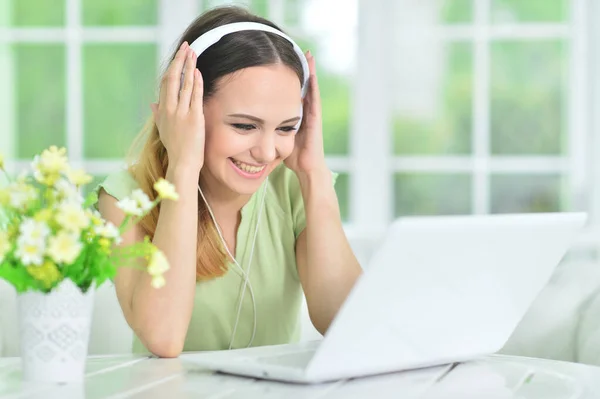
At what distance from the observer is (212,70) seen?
189 centimetres

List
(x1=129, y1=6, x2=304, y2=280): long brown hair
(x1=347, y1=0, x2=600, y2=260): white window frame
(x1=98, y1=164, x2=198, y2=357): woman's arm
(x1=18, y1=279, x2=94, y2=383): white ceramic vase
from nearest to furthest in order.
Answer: (x1=18, y1=279, x2=94, y2=383): white ceramic vase
(x1=98, y1=164, x2=198, y2=357): woman's arm
(x1=129, y1=6, x2=304, y2=280): long brown hair
(x1=347, y1=0, x2=600, y2=260): white window frame

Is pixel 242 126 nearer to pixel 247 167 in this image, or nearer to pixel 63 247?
pixel 247 167

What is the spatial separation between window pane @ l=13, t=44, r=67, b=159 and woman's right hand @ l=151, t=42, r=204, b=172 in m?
2.40

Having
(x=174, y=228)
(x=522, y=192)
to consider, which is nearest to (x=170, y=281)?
(x=174, y=228)

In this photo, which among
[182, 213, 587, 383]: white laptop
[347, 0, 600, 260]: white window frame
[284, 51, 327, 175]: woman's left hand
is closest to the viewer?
[182, 213, 587, 383]: white laptop

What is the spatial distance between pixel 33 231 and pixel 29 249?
23 millimetres

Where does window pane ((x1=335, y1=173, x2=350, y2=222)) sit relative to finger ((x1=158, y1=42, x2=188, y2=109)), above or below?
below

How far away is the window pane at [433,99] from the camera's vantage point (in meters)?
4.14

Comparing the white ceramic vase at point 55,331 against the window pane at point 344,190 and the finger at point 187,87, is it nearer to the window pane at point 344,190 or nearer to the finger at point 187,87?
the finger at point 187,87

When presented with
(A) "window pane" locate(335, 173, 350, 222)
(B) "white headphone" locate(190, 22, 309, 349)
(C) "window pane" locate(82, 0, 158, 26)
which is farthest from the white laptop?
(C) "window pane" locate(82, 0, 158, 26)

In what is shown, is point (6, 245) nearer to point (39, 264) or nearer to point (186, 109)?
point (39, 264)

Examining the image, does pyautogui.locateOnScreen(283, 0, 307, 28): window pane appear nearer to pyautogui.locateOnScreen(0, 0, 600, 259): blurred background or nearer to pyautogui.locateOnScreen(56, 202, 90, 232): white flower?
pyautogui.locateOnScreen(0, 0, 600, 259): blurred background

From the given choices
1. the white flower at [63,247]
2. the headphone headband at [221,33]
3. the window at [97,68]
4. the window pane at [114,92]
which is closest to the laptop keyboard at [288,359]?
the white flower at [63,247]

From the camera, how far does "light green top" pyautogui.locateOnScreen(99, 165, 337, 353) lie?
2035mm
